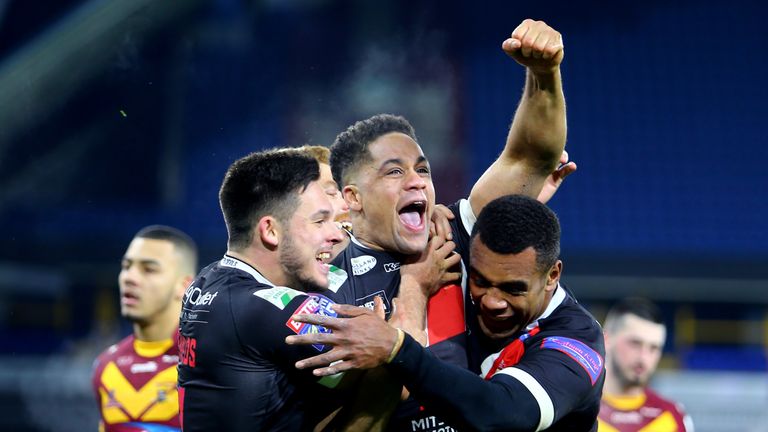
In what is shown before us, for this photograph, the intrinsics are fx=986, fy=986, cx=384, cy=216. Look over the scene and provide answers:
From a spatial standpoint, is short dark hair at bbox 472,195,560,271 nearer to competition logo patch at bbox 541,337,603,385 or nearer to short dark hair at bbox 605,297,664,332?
competition logo patch at bbox 541,337,603,385

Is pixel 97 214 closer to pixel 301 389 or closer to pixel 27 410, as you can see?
pixel 27 410

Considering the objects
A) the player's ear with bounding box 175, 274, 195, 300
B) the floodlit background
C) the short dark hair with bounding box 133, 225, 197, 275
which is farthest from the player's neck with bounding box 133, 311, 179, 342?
the floodlit background

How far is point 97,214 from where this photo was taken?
53.2 feet

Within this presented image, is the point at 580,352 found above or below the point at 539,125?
below

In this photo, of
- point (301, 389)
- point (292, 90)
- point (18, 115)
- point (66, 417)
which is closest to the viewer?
point (301, 389)

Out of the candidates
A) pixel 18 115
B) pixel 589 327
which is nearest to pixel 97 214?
pixel 18 115

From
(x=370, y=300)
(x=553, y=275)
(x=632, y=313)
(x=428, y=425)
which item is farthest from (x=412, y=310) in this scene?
(x=632, y=313)

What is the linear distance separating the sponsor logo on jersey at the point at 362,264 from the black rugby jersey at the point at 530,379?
1.99 feet

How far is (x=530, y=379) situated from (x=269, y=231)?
1092 millimetres

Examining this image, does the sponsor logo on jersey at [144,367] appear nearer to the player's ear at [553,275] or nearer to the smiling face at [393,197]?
the smiling face at [393,197]

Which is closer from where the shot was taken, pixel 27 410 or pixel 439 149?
pixel 27 410

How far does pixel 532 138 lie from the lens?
4.09m

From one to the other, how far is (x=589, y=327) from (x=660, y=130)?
47.0ft

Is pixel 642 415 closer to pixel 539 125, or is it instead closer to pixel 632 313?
pixel 632 313
